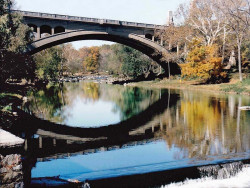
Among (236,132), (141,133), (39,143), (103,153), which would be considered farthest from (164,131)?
(39,143)

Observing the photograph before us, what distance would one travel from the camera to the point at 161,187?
9.99 meters

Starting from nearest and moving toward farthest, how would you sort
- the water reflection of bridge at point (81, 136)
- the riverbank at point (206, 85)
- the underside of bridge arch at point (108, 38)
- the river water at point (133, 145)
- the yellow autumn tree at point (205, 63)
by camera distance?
the river water at point (133, 145)
the water reflection of bridge at point (81, 136)
the riverbank at point (206, 85)
the yellow autumn tree at point (205, 63)
the underside of bridge arch at point (108, 38)

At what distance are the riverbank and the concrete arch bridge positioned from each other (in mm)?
5483

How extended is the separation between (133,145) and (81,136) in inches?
157

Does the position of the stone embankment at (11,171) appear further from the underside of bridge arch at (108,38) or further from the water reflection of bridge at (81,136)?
the underside of bridge arch at (108,38)

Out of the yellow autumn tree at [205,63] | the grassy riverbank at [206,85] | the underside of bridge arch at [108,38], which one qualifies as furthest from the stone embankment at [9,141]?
the yellow autumn tree at [205,63]

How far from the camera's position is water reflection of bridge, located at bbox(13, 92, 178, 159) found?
47.4ft

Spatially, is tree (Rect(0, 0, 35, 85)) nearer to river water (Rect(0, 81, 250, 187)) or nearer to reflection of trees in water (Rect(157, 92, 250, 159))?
river water (Rect(0, 81, 250, 187))

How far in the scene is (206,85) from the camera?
46.2 meters

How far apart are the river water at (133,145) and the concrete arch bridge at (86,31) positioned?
892 inches

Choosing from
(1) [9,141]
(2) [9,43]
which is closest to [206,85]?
(2) [9,43]

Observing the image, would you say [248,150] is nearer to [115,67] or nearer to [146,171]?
[146,171]

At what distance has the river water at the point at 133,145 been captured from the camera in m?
10.6

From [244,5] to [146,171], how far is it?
3627 cm
